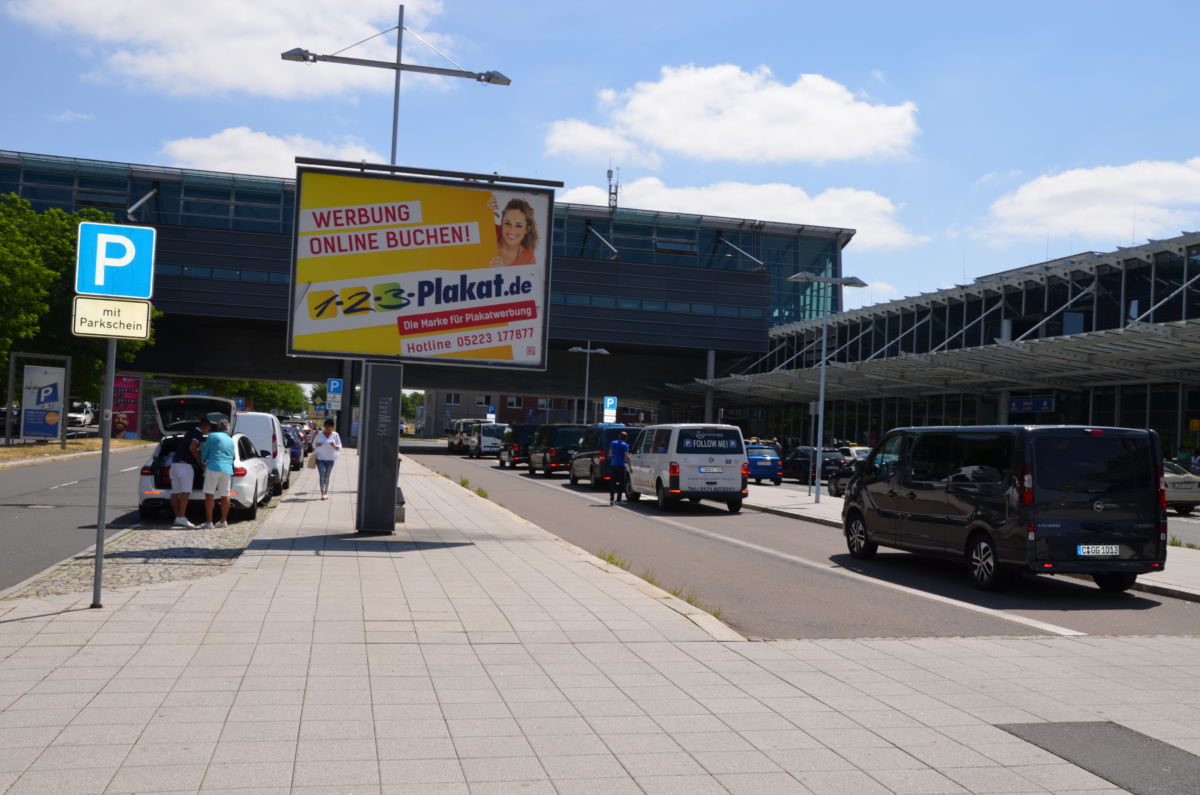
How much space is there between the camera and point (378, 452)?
51.9ft

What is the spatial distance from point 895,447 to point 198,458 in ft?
34.4

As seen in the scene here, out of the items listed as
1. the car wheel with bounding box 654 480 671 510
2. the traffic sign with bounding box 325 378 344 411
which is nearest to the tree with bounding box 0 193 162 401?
the traffic sign with bounding box 325 378 344 411

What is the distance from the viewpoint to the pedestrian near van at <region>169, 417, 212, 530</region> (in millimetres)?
16875

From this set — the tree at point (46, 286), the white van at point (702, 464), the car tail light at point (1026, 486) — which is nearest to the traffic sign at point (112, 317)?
the car tail light at point (1026, 486)

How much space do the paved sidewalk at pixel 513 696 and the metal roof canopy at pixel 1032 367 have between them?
22056 millimetres

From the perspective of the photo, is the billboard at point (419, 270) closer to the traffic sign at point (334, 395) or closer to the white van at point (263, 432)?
the white van at point (263, 432)

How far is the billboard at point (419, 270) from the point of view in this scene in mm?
16000

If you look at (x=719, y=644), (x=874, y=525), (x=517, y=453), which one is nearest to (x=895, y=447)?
(x=874, y=525)

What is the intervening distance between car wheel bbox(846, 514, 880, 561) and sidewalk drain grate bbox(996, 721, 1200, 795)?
9332mm

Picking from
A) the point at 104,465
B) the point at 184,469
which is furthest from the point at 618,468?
the point at 104,465

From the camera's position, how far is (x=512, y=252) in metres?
16.8

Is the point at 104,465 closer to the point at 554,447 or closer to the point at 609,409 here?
the point at 554,447

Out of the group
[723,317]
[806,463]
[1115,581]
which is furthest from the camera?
[723,317]

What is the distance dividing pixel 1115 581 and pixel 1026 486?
6.33 feet
